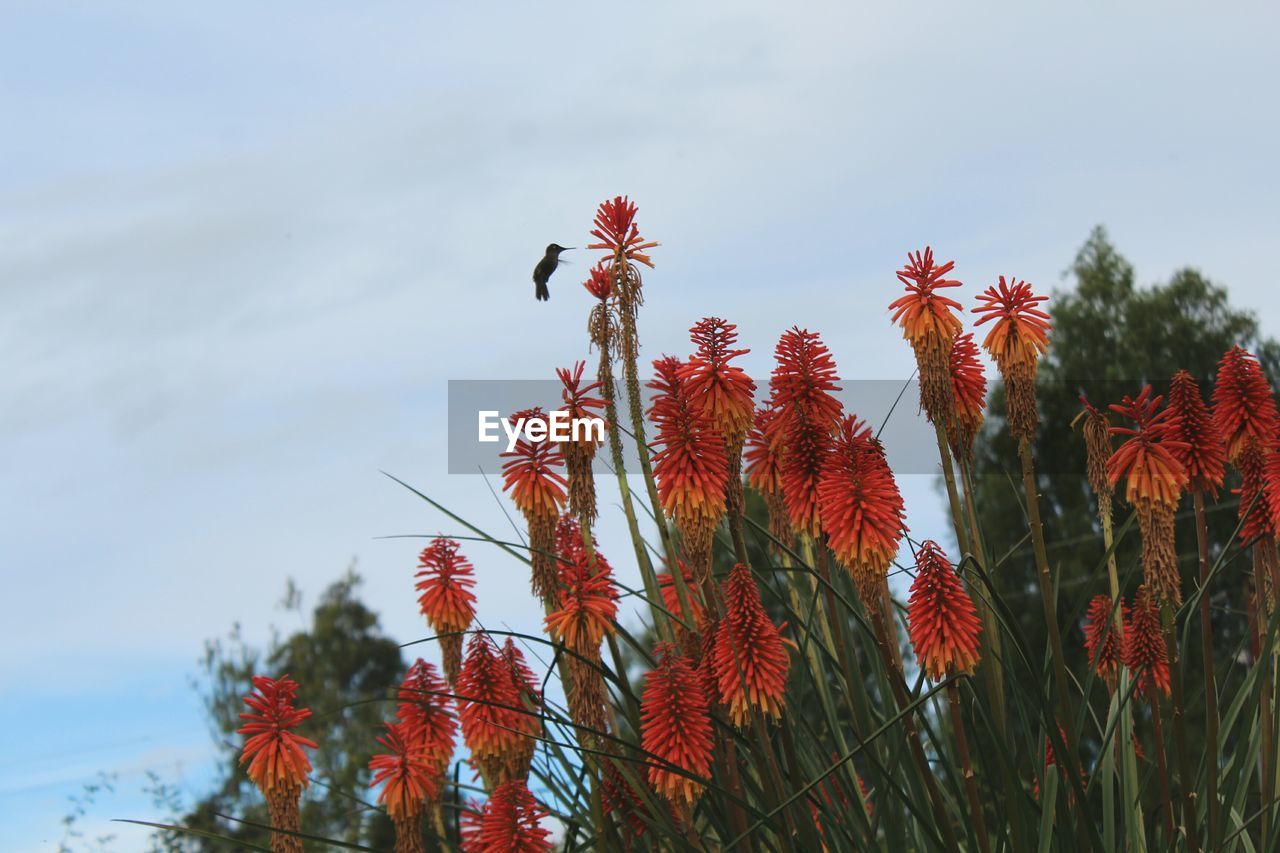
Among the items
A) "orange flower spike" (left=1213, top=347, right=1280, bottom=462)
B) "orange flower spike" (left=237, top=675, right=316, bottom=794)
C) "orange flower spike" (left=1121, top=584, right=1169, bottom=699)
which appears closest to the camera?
"orange flower spike" (left=1121, top=584, right=1169, bottom=699)

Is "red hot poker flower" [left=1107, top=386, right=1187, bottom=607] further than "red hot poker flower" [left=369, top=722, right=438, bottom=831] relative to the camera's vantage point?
No

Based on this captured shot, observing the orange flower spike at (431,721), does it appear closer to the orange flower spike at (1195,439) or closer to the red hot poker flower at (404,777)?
the red hot poker flower at (404,777)

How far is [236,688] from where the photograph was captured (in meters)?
26.4

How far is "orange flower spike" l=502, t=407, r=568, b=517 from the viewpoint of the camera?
4.91 metres

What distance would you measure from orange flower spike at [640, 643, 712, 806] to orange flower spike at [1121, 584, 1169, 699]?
168 cm

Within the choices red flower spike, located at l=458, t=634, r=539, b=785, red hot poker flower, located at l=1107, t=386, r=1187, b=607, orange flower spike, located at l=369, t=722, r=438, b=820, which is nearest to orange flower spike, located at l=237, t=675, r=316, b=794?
orange flower spike, located at l=369, t=722, r=438, b=820

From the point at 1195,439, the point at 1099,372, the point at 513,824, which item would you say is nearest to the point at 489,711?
the point at 513,824

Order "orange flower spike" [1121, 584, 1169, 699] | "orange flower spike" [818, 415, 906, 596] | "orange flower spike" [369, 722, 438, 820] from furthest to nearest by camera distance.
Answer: "orange flower spike" [369, 722, 438, 820]
"orange flower spike" [1121, 584, 1169, 699]
"orange flower spike" [818, 415, 906, 596]

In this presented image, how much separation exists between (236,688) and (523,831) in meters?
22.9

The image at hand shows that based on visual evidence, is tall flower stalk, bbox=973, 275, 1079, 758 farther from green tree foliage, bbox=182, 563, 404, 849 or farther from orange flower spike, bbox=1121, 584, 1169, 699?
green tree foliage, bbox=182, 563, 404, 849

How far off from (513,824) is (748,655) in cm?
114

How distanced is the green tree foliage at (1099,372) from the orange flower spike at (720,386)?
880 inches

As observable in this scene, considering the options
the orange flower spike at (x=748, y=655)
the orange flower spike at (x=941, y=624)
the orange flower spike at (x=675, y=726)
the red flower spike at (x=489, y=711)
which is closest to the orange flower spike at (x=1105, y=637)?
the orange flower spike at (x=941, y=624)

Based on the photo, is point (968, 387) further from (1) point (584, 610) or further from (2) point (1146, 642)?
(1) point (584, 610)
